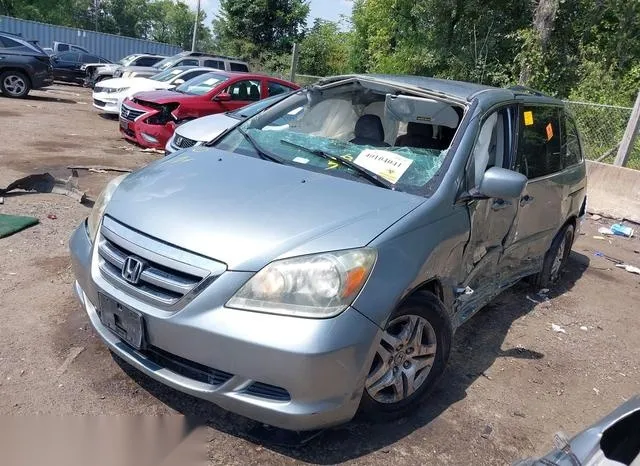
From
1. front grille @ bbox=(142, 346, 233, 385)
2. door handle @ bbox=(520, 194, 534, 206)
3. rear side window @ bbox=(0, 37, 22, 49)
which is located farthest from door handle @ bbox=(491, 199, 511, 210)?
rear side window @ bbox=(0, 37, 22, 49)

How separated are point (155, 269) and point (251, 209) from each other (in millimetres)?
535

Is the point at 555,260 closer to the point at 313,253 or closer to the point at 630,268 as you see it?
the point at 630,268

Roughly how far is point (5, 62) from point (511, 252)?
1547 centimetres

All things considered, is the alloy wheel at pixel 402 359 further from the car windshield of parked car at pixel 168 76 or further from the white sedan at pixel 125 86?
the car windshield of parked car at pixel 168 76

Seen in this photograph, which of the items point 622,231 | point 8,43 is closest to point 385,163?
point 622,231

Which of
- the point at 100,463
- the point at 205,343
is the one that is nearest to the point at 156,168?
the point at 205,343

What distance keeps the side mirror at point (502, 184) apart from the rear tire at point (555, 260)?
212 cm

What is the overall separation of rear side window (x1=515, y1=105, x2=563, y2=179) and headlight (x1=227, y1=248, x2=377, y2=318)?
216cm

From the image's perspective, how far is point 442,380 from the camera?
3.61 m

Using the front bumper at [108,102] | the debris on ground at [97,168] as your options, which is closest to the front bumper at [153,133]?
the debris on ground at [97,168]

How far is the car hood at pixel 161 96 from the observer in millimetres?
10034

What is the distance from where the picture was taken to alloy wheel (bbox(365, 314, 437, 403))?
2.80 m

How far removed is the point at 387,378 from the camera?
9.48ft

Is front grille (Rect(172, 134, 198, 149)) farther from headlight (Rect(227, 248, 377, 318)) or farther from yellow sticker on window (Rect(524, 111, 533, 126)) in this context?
headlight (Rect(227, 248, 377, 318))
